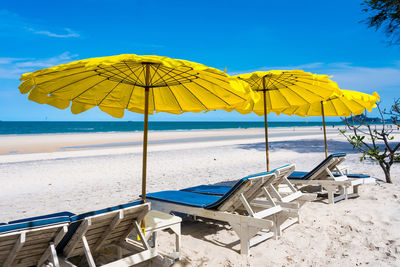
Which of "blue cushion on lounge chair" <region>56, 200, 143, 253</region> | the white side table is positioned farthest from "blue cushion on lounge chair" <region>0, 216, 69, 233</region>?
the white side table

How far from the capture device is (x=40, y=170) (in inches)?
387

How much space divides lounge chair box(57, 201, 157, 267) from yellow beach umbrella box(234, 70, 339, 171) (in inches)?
92.4

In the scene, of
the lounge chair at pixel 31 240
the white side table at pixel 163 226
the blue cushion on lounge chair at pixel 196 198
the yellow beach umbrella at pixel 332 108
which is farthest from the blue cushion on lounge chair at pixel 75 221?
the yellow beach umbrella at pixel 332 108

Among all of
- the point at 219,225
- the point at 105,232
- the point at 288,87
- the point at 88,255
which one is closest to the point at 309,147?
the point at 288,87

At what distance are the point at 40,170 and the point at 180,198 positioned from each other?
720 cm

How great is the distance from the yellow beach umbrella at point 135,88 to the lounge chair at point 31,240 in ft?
4.11

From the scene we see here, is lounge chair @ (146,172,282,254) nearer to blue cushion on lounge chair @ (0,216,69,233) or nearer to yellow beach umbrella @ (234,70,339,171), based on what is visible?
yellow beach umbrella @ (234,70,339,171)

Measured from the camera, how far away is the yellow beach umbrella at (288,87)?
474 centimetres

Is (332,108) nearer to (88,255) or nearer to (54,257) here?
(88,255)

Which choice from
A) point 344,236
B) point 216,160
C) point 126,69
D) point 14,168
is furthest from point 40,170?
point 344,236

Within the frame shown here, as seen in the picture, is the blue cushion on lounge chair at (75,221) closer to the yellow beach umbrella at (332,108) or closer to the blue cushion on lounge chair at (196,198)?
the blue cushion on lounge chair at (196,198)

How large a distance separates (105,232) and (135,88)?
237 centimetres

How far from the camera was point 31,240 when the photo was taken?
2.38m

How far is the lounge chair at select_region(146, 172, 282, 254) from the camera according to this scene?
3.53 meters
